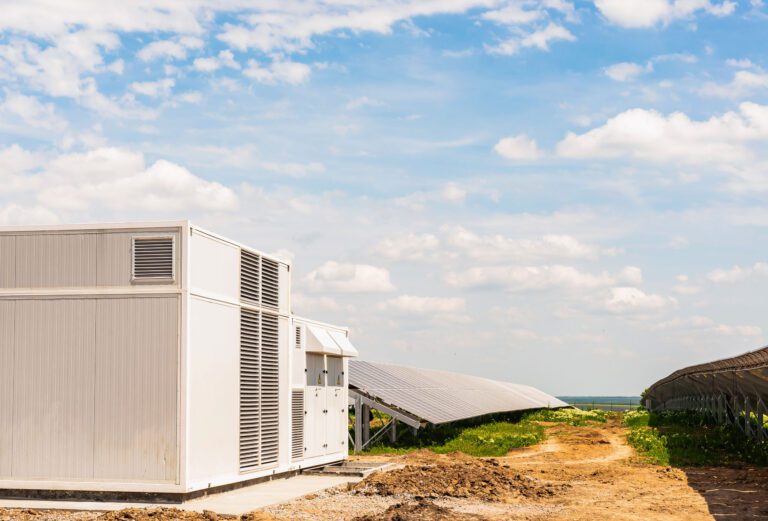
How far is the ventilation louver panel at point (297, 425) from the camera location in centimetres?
2547

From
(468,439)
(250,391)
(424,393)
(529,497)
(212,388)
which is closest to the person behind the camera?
(212,388)

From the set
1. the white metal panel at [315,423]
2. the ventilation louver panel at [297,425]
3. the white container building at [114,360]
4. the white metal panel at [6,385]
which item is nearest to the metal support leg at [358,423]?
the white metal panel at [315,423]

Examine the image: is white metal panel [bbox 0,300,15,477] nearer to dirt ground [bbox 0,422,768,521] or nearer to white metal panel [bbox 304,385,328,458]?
dirt ground [bbox 0,422,768,521]

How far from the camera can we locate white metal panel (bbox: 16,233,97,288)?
2008 centimetres

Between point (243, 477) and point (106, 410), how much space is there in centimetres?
391

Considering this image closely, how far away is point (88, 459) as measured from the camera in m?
19.6

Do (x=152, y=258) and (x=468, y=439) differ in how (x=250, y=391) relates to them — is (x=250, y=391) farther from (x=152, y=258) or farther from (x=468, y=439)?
(x=468, y=439)

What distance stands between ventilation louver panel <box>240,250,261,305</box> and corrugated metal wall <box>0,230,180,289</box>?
302cm

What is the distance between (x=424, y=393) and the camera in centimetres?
4312

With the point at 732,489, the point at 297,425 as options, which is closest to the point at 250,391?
the point at 297,425

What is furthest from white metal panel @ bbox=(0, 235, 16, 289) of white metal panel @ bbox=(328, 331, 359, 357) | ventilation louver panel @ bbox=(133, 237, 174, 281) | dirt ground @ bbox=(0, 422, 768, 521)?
white metal panel @ bbox=(328, 331, 359, 357)

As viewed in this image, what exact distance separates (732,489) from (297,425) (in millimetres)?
11258

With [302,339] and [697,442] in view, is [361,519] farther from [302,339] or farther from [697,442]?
[697,442]

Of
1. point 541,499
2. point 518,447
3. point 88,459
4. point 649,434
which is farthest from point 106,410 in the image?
point 649,434
